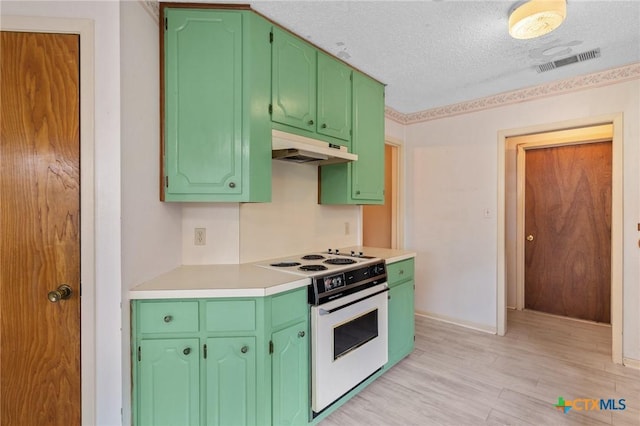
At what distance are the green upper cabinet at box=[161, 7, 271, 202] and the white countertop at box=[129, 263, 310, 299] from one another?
431mm

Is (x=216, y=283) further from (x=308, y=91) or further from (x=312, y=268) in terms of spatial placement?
(x=308, y=91)

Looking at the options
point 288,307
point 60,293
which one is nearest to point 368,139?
point 288,307

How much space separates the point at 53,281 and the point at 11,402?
21.2 inches

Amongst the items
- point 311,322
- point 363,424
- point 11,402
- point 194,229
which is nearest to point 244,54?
point 194,229

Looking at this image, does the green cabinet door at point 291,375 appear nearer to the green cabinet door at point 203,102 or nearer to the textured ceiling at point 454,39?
the green cabinet door at point 203,102

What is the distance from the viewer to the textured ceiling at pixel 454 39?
1646mm

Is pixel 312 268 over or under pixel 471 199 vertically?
under

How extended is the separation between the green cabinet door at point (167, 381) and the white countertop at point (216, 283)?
0.23 metres

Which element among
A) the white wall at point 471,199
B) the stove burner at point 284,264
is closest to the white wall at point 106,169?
the stove burner at point 284,264

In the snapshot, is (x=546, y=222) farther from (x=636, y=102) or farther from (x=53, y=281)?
(x=53, y=281)

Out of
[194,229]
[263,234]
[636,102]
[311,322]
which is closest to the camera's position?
[311,322]

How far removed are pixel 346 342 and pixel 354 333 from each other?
0.09m

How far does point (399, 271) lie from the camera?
7.72 feet

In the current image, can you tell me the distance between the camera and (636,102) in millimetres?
2314
